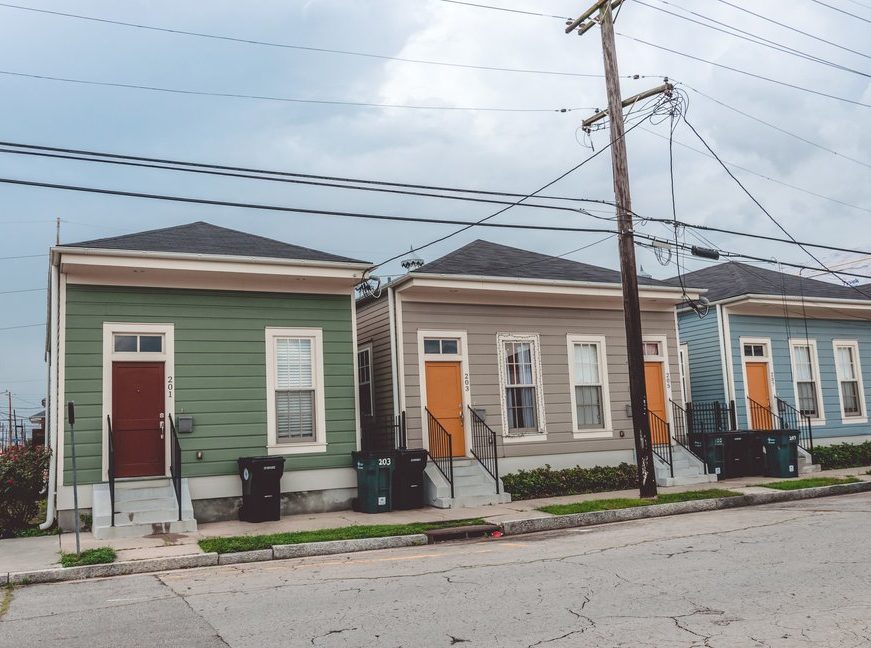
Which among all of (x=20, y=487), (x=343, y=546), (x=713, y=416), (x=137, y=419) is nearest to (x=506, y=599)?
(x=343, y=546)

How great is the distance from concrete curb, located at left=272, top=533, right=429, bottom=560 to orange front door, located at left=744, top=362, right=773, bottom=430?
1240cm

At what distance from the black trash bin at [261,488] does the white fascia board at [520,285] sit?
4.53 metres

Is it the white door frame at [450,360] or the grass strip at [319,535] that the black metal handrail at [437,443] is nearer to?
the white door frame at [450,360]

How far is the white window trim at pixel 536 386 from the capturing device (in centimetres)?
1650

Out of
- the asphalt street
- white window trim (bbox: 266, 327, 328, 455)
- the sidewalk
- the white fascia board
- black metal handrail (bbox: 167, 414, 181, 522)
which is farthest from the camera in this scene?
the white fascia board

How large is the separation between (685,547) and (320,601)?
4705 mm

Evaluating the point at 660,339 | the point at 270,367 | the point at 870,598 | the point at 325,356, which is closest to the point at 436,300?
the point at 325,356

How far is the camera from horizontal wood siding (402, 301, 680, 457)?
52.0 feet

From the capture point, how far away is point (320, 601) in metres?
7.11

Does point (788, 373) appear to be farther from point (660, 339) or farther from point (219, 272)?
point (219, 272)

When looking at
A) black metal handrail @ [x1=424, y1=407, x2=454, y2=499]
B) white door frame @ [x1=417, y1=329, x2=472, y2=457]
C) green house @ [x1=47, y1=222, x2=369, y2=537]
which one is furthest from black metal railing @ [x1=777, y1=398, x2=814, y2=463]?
green house @ [x1=47, y1=222, x2=369, y2=537]

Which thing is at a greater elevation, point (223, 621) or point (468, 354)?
point (468, 354)

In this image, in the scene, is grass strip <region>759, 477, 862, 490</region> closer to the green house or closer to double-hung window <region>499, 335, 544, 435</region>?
double-hung window <region>499, 335, 544, 435</region>

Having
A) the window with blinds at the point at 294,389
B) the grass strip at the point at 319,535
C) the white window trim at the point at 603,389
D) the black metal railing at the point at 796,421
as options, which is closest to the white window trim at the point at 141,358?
the window with blinds at the point at 294,389
